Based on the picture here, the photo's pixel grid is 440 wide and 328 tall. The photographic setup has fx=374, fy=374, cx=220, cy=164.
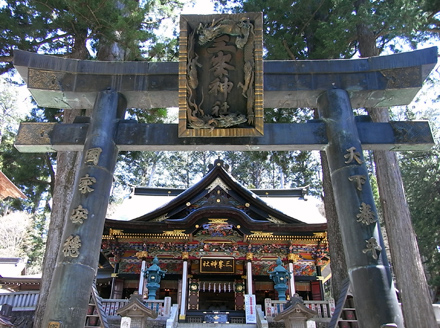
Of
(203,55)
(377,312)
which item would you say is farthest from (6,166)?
(377,312)

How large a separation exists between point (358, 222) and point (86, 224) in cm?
324

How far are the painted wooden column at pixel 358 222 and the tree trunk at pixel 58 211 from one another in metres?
6.05

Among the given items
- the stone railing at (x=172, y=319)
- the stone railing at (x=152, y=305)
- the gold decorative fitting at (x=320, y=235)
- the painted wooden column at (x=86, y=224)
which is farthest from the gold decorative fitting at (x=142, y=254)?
the painted wooden column at (x=86, y=224)

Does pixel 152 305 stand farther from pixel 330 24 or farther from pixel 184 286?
pixel 330 24

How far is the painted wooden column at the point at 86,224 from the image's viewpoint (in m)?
4.07

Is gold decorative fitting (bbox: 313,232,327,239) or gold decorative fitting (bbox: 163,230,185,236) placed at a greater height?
gold decorative fitting (bbox: 163,230,185,236)

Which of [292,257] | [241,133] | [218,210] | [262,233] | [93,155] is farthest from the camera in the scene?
[292,257]

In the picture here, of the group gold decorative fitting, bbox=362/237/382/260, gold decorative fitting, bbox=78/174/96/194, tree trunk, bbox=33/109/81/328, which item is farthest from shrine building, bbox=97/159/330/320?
gold decorative fitting, bbox=362/237/382/260

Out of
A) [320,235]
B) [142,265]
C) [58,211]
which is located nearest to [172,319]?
[142,265]

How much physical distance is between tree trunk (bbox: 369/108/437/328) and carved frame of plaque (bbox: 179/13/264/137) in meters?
4.91

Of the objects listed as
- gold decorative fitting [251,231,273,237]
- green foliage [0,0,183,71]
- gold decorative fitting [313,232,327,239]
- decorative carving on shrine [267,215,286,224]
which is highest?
green foliage [0,0,183,71]

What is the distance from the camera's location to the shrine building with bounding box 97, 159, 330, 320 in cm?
1234

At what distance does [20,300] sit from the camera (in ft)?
43.7

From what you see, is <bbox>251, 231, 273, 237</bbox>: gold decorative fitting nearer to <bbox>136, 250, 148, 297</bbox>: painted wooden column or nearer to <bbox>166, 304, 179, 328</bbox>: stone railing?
<bbox>136, 250, 148, 297</bbox>: painted wooden column
